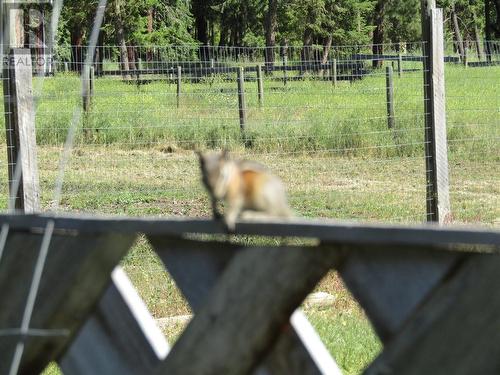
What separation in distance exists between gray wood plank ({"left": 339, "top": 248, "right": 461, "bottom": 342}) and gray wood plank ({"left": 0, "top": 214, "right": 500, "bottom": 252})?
27 millimetres

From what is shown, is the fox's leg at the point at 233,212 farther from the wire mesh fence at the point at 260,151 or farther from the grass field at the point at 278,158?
the wire mesh fence at the point at 260,151

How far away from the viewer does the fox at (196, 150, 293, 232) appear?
88.6 inches

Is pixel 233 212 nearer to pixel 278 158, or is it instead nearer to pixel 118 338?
pixel 118 338

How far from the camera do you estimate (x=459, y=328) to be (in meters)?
1.51

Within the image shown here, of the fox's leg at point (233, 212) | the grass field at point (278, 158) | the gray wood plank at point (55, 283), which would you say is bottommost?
the grass field at point (278, 158)

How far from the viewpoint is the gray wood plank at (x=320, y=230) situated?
1537mm

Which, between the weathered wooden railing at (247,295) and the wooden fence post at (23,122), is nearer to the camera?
the weathered wooden railing at (247,295)

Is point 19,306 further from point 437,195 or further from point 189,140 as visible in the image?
point 189,140

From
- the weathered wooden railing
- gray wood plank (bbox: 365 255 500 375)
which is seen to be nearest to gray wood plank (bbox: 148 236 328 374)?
the weathered wooden railing

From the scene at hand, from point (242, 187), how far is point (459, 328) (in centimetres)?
88

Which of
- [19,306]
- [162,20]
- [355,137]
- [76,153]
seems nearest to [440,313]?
[19,306]

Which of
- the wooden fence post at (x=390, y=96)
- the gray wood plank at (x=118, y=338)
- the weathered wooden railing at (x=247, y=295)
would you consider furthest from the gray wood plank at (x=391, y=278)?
the wooden fence post at (x=390, y=96)

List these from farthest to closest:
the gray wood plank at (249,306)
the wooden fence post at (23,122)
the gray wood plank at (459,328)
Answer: the wooden fence post at (23,122) < the gray wood plank at (249,306) < the gray wood plank at (459,328)

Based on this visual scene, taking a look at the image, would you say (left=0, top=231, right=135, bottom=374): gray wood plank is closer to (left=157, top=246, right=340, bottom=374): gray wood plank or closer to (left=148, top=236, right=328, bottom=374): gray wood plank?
(left=148, top=236, right=328, bottom=374): gray wood plank
